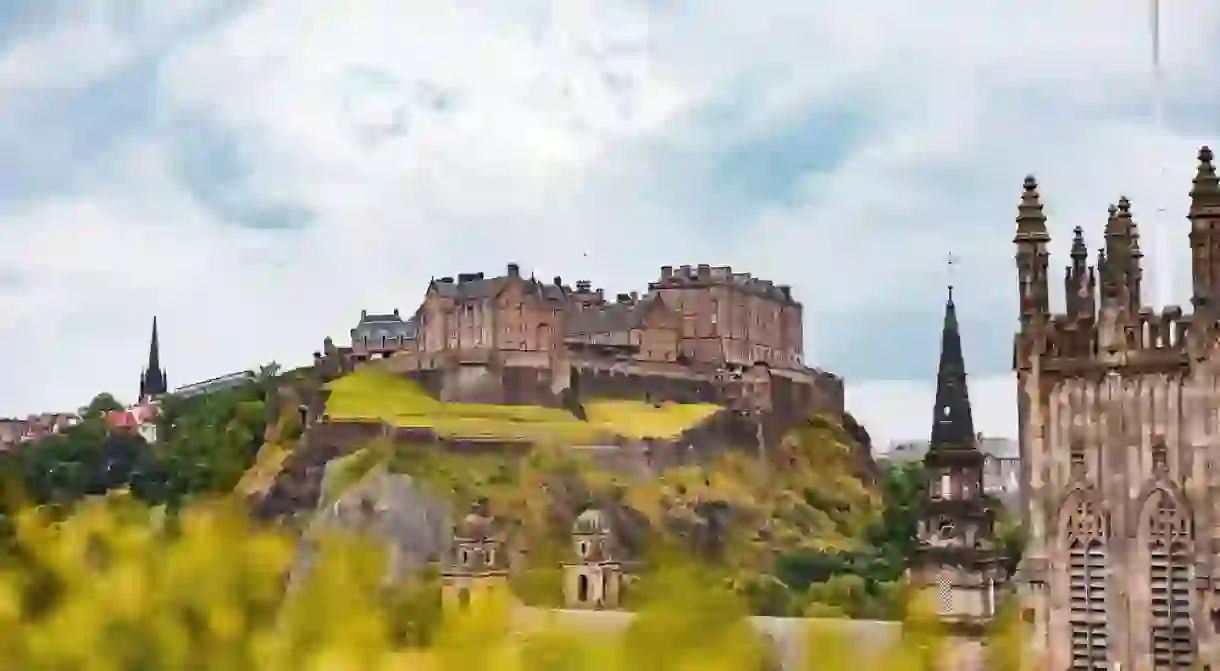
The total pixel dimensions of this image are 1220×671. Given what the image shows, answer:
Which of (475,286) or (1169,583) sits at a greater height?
(475,286)

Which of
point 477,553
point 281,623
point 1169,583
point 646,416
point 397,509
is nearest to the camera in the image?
point 281,623

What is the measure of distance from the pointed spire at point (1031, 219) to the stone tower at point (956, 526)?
3106mm

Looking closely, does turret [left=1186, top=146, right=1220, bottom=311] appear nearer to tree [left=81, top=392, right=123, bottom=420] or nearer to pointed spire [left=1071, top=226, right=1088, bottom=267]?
pointed spire [left=1071, top=226, right=1088, bottom=267]

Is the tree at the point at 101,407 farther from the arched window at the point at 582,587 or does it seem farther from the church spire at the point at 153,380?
the arched window at the point at 582,587

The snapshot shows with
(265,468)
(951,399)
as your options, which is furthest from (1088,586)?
(265,468)

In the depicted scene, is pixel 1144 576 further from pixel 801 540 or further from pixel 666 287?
pixel 666 287

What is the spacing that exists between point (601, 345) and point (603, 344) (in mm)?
198

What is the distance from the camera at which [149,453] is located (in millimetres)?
39812

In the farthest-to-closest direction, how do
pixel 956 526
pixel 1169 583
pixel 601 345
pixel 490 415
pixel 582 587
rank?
1. pixel 601 345
2. pixel 490 415
3. pixel 582 587
4. pixel 956 526
5. pixel 1169 583

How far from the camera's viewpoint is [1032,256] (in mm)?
13906

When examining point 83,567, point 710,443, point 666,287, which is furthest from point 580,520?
point 83,567

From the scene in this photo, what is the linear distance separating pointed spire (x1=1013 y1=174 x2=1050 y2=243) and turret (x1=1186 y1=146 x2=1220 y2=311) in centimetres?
112

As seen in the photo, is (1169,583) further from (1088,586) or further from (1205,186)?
(1205,186)

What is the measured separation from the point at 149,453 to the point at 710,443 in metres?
15.6
